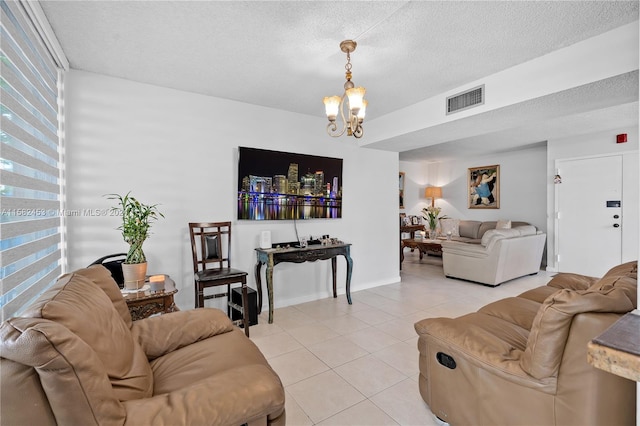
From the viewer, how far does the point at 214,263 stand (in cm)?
340

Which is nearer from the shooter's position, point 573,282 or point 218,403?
point 218,403

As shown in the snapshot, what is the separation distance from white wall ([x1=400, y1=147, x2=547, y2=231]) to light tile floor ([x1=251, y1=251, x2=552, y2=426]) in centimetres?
248

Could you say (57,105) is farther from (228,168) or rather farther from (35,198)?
(228,168)

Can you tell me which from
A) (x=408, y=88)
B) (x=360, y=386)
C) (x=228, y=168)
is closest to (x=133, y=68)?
(x=228, y=168)

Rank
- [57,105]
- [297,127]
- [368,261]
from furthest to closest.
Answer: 1. [368,261]
2. [297,127]
3. [57,105]

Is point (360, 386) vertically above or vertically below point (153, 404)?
below

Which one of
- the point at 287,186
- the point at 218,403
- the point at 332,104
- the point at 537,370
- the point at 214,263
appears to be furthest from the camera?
the point at 287,186

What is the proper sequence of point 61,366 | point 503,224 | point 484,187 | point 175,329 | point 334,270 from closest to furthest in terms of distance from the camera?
point 61,366
point 175,329
point 334,270
point 503,224
point 484,187

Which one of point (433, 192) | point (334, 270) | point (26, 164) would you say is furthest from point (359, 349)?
point (433, 192)

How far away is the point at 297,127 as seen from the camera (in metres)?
4.00

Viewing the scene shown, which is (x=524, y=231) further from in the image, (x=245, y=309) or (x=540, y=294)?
(x=245, y=309)

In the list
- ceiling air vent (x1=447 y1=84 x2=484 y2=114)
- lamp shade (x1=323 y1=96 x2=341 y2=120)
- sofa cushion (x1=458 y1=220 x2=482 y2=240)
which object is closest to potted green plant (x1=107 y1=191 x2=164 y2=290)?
lamp shade (x1=323 y1=96 x2=341 y2=120)

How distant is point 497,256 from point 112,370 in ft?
16.2

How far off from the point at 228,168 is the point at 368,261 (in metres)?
2.46
